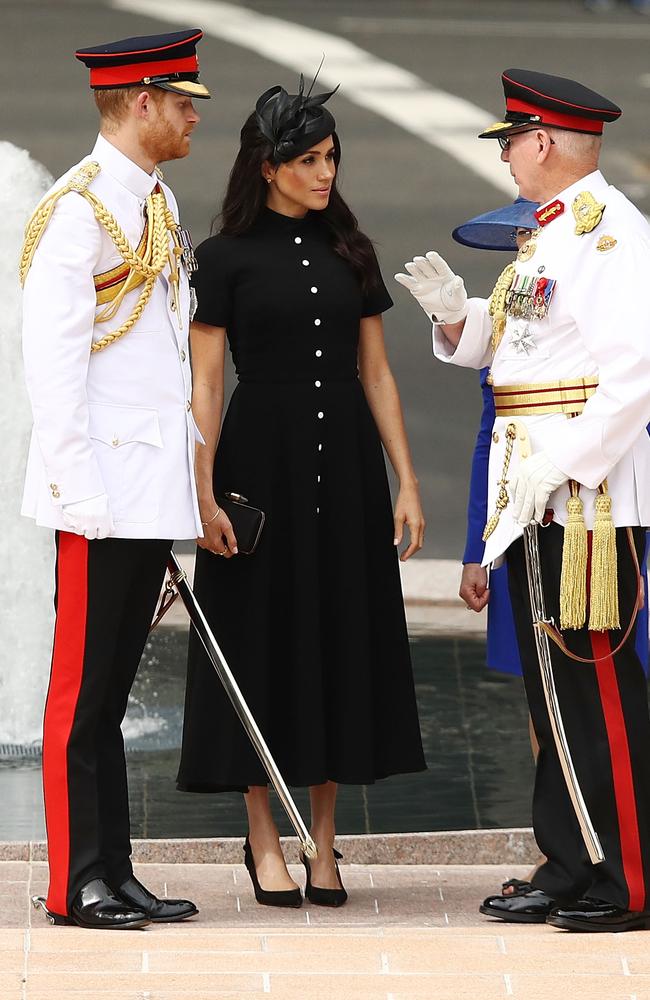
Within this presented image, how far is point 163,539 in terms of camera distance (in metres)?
3.04

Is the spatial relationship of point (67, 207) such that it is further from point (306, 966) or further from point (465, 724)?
point (465, 724)

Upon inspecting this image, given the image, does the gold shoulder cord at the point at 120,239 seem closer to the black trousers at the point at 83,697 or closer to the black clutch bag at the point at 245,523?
Result: the black trousers at the point at 83,697

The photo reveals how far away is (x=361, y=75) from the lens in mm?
6535

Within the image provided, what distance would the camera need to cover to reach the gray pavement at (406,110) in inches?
250

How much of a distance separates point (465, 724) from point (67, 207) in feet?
7.50

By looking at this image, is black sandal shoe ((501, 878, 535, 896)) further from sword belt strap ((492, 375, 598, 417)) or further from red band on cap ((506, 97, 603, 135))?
red band on cap ((506, 97, 603, 135))

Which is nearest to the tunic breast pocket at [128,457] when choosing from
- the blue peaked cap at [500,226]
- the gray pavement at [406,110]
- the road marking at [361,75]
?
the blue peaked cap at [500,226]

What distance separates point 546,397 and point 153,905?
3.43ft

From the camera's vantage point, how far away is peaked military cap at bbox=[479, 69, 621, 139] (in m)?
3.08

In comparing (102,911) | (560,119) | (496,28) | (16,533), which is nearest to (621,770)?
(102,911)

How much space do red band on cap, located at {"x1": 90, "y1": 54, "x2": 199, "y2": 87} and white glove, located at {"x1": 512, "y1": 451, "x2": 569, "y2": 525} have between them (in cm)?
85

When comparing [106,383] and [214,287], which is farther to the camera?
[214,287]

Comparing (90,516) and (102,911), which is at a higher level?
(90,516)

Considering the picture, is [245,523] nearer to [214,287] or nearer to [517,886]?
[214,287]
